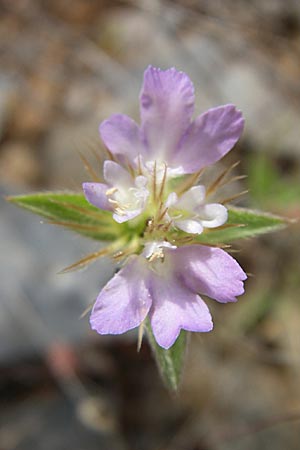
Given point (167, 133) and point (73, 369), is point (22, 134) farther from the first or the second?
point (167, 133)

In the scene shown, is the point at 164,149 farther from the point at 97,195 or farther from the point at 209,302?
the point at 209,302

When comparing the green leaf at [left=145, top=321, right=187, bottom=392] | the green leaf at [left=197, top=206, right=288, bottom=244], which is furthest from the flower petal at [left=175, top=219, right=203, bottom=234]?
the green leaf at [left=145, top=321, right=187, bottom=392]

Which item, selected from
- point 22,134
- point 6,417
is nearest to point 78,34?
point 22,134

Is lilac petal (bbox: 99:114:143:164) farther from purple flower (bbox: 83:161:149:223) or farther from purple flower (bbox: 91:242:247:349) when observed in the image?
purple flower (bbox: 91:242:247:349)

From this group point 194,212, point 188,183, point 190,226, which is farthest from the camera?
point 188,183

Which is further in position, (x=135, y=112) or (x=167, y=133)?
(x=135, y=112)

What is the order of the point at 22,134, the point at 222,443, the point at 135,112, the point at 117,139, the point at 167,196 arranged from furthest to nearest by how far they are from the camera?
the point at 22,134 < the point at 135,112 < the point at 222,443 < the point at 167,196 < the point at 117,139

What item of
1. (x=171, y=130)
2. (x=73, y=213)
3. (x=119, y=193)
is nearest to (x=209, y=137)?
(x=171, y=130)
